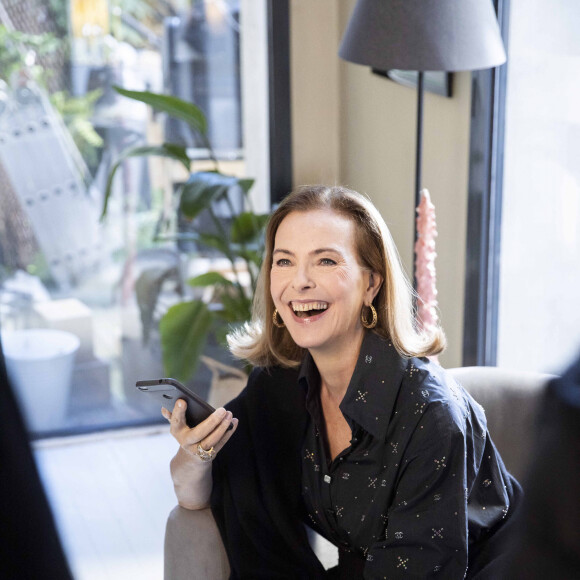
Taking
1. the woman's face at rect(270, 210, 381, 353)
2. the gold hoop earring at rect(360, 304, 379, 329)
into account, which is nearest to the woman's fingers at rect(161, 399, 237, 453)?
the woman's face at rect(270, 210, 381, 353)

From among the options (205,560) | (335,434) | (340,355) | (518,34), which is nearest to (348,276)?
(340,355)

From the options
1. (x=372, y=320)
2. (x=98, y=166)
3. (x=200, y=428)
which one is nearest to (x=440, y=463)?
(x=372, y=320)

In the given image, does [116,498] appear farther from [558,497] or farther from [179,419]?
[558,497]

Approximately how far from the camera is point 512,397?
168 cm

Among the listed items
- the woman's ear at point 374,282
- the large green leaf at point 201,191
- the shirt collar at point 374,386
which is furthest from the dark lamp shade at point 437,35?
the large green leaf at point 201,191

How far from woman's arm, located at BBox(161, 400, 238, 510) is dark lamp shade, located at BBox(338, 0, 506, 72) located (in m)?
0.89

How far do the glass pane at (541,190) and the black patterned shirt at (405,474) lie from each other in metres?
0.64

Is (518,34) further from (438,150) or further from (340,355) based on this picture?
(340,355)

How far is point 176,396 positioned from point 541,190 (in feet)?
3.98

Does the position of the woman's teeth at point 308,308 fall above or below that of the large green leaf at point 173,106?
below

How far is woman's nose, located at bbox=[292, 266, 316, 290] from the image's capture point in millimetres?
1479

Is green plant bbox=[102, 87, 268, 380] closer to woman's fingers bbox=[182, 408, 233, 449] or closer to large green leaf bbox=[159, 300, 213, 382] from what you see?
large green leaf bbox=[159, 300, 213, 382]

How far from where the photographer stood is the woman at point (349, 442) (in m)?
1.37

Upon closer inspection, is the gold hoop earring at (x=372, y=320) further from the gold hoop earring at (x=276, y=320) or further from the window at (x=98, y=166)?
the window at (x=98, y=166)
